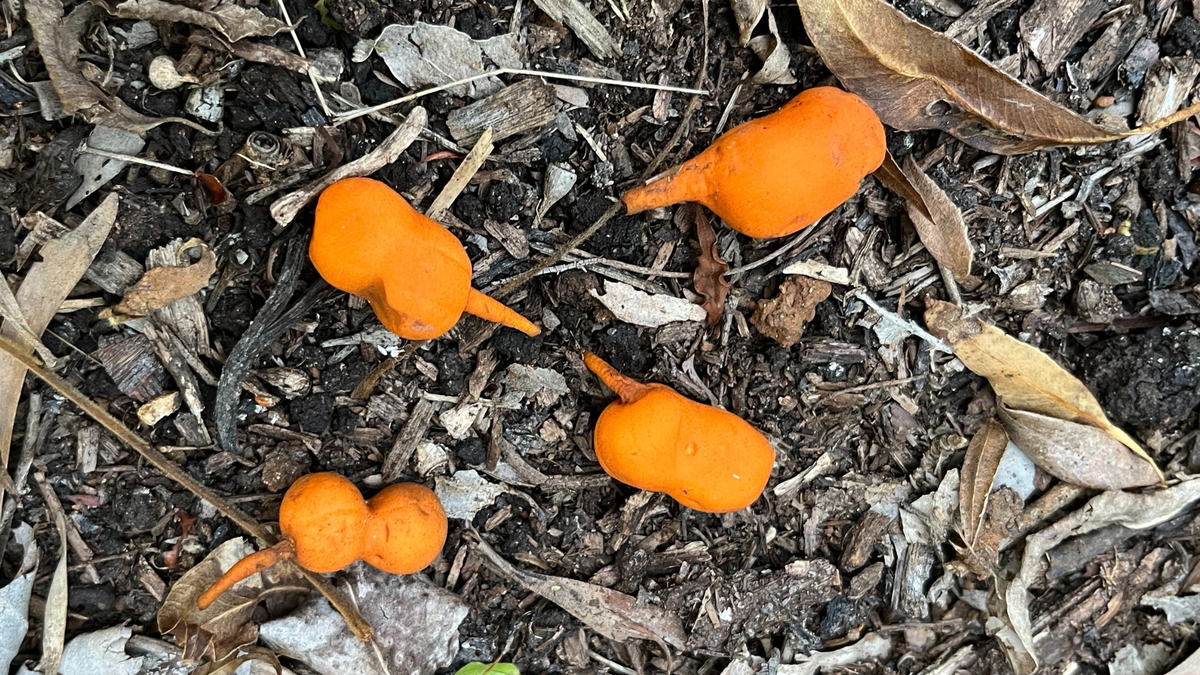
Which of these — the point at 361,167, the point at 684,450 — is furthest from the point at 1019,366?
the point at 361,167

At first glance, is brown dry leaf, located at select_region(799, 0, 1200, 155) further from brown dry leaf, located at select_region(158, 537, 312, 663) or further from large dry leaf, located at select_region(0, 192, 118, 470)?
brown dry leaf, located at select_region(158, 537, 312, 663)

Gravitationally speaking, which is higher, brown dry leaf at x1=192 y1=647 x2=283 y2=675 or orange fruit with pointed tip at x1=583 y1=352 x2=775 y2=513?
orange fruit with pointed tip at x1=583 y1=352 x2=775 y2=513

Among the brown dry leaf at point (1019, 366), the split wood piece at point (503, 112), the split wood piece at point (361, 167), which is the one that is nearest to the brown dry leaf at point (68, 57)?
the split wood piece at point (361, 167)

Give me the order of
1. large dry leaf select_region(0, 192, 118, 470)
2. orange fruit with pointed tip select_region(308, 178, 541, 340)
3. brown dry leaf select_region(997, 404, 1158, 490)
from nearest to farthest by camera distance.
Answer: orange fruit with pointed tip select_region(308, 178, 541, 340)
large dry leaf select_region(0, 192, 118, 470)
brown dry leaf select_region(997, 404, 1158, 490)

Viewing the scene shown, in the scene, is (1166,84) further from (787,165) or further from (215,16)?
(215,16)

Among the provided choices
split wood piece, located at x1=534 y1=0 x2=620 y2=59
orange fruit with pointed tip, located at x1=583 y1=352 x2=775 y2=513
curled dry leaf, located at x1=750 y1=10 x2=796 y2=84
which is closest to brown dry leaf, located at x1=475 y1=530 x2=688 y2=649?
orange fruit with pointed tip, located at x1=583 y1=352 x2=775 y2=513

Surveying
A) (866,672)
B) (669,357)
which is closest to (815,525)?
(866,672)
